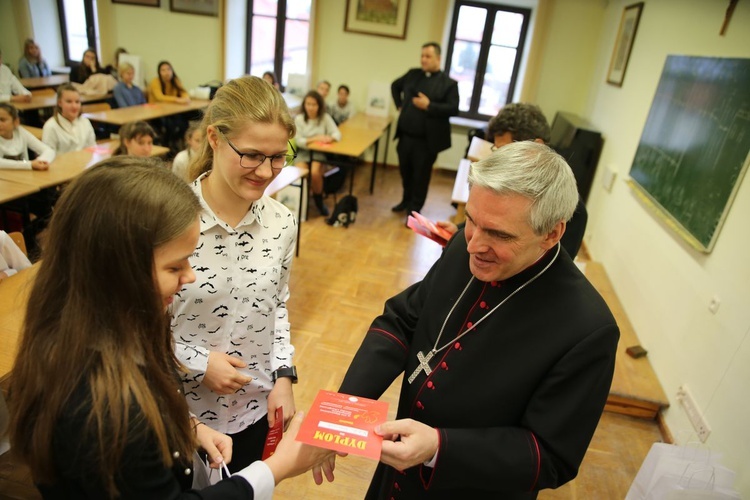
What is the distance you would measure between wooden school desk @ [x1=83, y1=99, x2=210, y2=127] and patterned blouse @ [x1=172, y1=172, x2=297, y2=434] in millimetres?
4825

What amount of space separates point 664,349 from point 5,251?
3982mm

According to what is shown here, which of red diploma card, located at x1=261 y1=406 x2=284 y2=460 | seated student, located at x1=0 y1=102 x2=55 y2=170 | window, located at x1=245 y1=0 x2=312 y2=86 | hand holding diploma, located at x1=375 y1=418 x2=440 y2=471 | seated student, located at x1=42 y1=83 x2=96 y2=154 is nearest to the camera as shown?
hand holding diploma, located at x1=375 y1=418 x2=440 y2=471

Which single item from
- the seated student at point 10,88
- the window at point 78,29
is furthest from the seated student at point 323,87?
the window at point 78,29

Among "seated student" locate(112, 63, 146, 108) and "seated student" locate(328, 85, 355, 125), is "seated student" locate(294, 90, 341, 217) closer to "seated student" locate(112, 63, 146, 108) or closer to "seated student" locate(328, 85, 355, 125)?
"seated student" locate(328, 85, 355, 125)

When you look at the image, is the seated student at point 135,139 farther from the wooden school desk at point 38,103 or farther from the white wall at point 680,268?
the white wall at point 680,268

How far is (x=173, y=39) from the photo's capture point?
8656 mm

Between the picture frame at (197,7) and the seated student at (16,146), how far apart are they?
5.15m

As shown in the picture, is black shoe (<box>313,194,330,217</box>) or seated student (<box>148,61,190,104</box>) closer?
black shoe (<box>313,194,330,217</box>)

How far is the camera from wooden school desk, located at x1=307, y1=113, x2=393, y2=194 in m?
5.67

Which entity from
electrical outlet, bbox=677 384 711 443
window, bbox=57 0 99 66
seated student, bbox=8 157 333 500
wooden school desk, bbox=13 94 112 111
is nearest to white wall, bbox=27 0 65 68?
window, bbox=57 0 99 66

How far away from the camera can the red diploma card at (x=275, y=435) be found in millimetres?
1445

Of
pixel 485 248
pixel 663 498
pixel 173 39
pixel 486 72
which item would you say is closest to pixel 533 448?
pixel 485 248

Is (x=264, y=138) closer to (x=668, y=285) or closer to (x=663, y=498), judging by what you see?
(x=663, y=498)

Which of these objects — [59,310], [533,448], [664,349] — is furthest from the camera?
[664,349]
